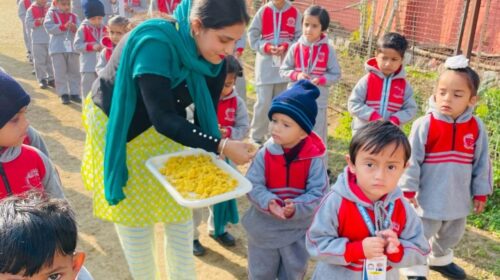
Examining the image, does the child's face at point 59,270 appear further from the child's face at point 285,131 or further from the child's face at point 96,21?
the child's face at point 96,21

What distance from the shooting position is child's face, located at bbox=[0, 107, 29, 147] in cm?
221

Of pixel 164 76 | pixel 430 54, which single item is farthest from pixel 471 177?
pixel 430 54

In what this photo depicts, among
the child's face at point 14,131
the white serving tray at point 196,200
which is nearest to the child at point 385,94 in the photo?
the white serving tray at point 196,200

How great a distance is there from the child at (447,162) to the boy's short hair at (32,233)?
245 centimetres

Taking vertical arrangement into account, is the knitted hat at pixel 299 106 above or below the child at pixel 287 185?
above

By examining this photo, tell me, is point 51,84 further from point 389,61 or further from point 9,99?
point 9,99

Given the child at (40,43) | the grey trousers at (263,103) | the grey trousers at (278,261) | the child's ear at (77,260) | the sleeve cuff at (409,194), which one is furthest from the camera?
the child at (40,43)

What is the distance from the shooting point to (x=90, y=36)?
646 cm

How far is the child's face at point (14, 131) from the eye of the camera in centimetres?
221

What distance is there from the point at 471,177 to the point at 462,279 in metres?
0.81

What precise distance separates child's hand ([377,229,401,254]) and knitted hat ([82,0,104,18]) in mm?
5368

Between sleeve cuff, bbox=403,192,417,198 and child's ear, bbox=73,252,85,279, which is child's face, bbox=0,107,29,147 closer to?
child's ear, bbox=73,252,85,279

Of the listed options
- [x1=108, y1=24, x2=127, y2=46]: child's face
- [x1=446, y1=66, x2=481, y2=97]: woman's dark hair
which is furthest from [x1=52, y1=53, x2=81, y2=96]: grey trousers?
[x1=446, y1=66, x2=481, y2=97]: woman's dark hair

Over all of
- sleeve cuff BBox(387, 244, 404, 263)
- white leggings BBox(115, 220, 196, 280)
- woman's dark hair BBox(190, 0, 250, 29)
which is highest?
woman's dark hair BBox(190, 0, 250, 29)
